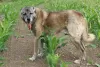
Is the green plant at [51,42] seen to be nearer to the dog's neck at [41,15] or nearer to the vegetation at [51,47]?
the vegetation at [51,47]

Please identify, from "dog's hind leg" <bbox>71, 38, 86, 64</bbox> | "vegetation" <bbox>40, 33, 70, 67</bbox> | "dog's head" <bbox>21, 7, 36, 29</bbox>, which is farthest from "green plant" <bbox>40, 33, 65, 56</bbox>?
"dog's head" <bbox>21, 7, 36, 29</bbox>

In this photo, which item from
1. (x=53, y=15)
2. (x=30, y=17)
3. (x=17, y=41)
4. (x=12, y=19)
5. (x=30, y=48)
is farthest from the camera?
(x=12, y=19)

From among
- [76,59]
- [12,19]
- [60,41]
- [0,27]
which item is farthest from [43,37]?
[12,19]

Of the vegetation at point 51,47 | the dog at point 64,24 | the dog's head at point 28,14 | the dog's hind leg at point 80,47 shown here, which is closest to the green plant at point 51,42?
the vegetation at point 51,47

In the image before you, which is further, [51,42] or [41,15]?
[41,15]

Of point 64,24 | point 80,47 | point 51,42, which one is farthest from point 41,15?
point 80,47

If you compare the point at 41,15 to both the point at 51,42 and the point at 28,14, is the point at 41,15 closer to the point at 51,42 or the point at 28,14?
the point at 28,14

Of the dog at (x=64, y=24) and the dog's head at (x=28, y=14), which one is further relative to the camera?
the dog at (x=64, y=24)

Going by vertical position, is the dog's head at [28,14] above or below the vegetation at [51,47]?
above

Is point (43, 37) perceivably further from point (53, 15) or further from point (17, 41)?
point (17, 41)

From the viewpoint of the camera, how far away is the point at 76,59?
21.8 feet

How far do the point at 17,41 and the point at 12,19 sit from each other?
1.17m

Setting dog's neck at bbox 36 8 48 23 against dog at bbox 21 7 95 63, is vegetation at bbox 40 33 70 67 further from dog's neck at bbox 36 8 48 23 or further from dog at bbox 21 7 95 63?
dog's neck at bbox 36 8 48 23

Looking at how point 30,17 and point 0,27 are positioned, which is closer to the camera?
point 30,17
